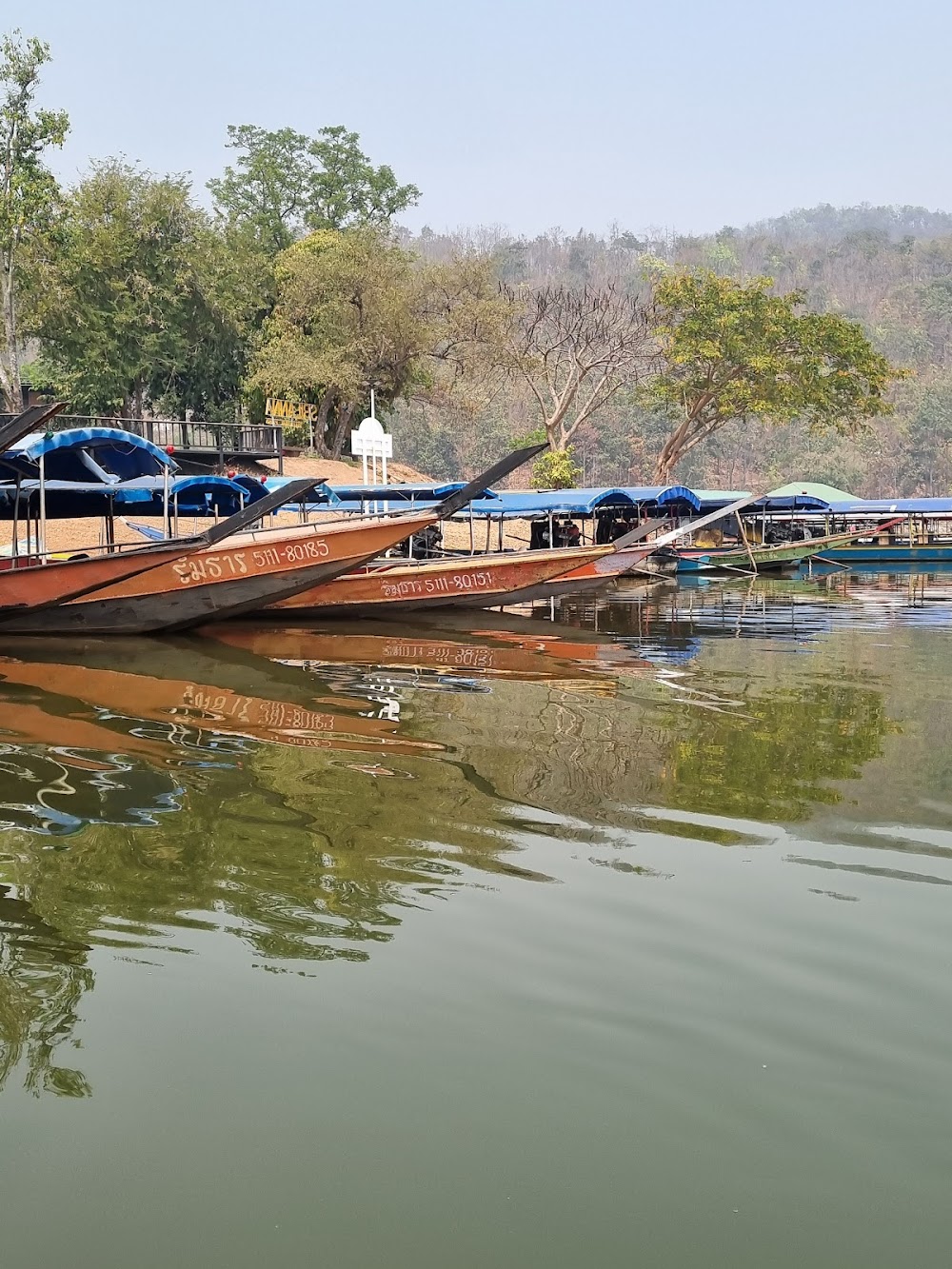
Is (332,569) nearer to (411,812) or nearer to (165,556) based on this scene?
(165,556)

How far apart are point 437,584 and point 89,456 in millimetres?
5777

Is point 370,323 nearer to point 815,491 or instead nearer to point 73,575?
point 815,491

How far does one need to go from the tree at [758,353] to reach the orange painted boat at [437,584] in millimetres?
26704

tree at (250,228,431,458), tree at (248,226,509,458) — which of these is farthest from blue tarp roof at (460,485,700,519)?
tree at (250,228,431,458)

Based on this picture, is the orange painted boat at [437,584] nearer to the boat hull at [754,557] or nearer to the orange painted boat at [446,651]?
the orange painted boat at [446,651]

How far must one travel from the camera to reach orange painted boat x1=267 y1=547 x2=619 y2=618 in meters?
19.0

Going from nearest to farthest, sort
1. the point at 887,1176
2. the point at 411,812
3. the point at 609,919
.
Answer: the point at 887,1176 < the point at 609,919 < the point at 411,812

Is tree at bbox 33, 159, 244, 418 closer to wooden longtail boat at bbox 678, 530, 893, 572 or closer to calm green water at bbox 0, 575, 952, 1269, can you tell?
wooden longtail boat at bbox 678, 530, 893, 572

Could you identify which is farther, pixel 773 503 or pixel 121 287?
pixel 121 287

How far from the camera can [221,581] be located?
16.0 m

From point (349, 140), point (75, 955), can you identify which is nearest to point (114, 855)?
Answer: point (75, 955)

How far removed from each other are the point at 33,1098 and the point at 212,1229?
903 millimetres

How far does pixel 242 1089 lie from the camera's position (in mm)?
3732

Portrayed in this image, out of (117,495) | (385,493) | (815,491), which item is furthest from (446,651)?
(815,491)
